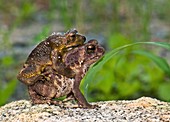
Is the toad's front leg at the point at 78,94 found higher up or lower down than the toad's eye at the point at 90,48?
lower down

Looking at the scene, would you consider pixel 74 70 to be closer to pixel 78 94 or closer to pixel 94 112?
pixel 78 94

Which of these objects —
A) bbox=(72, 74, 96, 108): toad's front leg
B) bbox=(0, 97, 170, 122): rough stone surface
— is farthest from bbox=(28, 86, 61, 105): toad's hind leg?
bbox=(72, 74, 96, 108): toad's front leg

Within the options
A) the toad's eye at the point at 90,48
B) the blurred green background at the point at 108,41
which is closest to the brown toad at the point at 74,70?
the toad's eye at the point at 90,48

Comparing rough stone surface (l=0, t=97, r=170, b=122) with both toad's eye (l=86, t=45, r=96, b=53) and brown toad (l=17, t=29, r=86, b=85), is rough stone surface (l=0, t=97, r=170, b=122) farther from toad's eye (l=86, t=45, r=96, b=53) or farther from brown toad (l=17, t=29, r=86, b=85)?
toad's eye (l=86, t=45, r=96, b=53)

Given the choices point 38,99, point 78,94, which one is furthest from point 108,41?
point 78,94

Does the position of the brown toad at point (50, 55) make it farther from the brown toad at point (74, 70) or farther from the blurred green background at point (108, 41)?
the blurred green background at point (108, 41)

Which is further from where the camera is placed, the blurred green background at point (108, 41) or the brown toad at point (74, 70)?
the blurred green background at point (108, 41)

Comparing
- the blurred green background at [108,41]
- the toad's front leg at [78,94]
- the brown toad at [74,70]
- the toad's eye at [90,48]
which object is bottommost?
the toad's front leg at [78,94]
